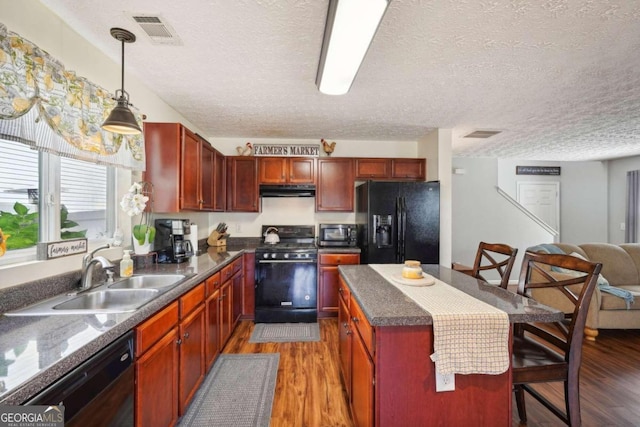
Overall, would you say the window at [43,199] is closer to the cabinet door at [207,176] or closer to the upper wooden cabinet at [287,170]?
the cabinet door at [207,176]

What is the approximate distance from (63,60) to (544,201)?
7876 mm

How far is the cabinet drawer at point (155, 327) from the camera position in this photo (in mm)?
1231

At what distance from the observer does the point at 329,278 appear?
3.38 meters

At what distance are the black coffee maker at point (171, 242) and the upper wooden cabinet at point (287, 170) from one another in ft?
4.60

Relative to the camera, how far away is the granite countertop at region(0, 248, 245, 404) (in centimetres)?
75

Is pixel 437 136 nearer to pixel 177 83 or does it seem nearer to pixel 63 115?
pixel 177 83

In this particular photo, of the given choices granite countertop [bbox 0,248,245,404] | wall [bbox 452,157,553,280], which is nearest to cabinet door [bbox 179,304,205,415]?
granite countertop [bbox 0,248,245,404]

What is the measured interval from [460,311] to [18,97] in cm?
220

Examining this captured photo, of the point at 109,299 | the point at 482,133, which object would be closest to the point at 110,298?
the point at 109,299

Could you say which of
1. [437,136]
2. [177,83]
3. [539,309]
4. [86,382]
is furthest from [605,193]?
[86,382]

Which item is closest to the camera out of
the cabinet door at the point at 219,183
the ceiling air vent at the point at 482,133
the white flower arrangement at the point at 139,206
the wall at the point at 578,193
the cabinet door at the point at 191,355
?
the cabinet door at the point at 191,355

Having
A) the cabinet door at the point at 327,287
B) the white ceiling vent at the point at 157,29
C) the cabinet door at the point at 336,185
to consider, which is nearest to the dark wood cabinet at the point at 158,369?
the white ceiling vent at the point at 157,29

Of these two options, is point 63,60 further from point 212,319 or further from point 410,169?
point 410,169

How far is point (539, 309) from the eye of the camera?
1.26 meters
